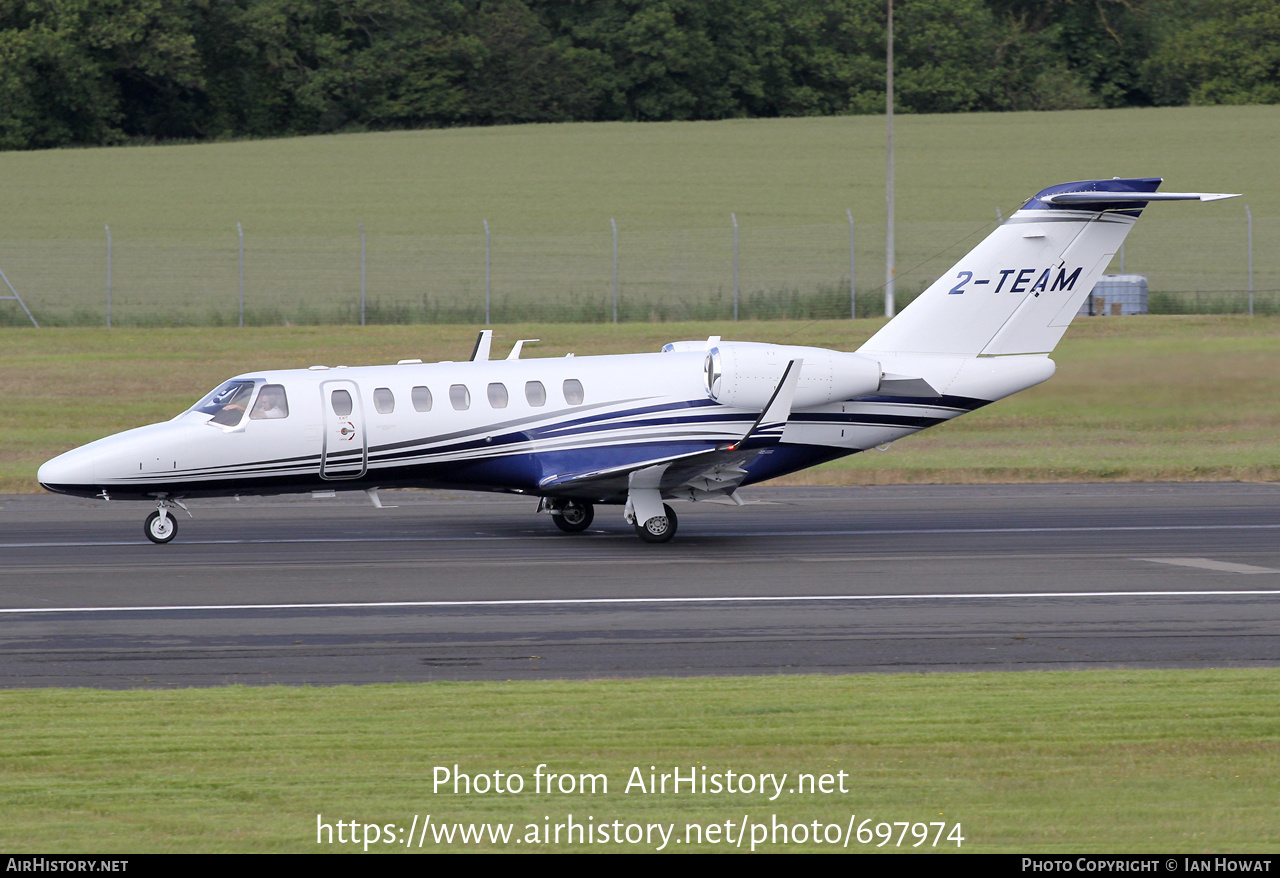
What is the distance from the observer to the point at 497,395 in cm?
2036

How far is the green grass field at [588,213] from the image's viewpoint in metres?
49.7

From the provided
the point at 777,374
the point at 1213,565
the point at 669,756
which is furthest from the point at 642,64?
the point at 669,756

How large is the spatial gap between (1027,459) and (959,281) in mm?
9556

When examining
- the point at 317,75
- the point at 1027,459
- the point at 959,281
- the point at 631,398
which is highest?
the point at 317,75

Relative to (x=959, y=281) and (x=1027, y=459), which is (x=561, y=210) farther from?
(x=959, y=281)

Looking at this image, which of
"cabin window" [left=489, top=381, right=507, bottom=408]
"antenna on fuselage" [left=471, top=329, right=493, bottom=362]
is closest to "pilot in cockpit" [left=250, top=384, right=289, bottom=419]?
"cabin window" [left=489, top=381, right=507, bottom=408]

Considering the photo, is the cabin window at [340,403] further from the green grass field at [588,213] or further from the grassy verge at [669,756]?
the green grass field at [588,213]

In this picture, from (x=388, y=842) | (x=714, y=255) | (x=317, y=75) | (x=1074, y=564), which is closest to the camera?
(x=388, y=842)

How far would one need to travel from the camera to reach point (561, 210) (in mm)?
63844

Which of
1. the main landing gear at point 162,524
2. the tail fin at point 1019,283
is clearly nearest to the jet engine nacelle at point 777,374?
the tail fin at point 1019,283

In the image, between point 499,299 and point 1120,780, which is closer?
point 1120,780

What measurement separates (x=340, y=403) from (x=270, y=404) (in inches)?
35.9

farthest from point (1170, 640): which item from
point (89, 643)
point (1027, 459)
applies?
point (1027, 459)

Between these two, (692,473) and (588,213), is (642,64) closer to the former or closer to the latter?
(588,213)
